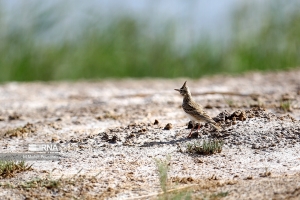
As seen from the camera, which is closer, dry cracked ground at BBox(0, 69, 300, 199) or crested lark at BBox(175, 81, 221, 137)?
dry cracked ground at BBox(0, 69, 300, 199)

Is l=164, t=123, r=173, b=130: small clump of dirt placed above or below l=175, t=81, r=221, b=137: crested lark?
below

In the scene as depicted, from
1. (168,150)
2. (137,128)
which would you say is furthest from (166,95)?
(168,150)

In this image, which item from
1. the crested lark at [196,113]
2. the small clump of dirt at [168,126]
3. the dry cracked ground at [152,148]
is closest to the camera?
the dry cracked ground at [152,148]

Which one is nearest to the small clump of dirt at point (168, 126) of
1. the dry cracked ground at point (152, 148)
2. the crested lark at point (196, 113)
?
the dry cracked ground at point (152, 148)

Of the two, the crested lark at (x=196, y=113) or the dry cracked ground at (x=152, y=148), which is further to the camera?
the crested lark at (x=196, y=113)

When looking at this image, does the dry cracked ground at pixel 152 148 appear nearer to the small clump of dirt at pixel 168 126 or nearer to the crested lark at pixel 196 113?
the small clump of dirt at pixel 168 126

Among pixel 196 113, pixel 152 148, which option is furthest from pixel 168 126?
pixel 152 148

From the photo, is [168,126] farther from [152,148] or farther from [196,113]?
[152,148]

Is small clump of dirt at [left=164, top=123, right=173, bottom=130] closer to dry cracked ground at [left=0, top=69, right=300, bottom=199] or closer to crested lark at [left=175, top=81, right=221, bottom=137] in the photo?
dry cracked ground at [left=0, top=69, right=300, bottom=199]

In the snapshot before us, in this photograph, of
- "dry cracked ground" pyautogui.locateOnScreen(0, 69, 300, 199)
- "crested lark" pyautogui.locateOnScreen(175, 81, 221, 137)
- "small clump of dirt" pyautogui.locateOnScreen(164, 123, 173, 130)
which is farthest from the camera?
"small clump of dirt" pyautogui.locateOnScreen(164, 123, 173, 130)

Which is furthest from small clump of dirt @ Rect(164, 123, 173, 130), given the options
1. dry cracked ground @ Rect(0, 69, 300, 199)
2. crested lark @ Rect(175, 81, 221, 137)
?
crested lark @ Rect(175, 81, 221, 137)
